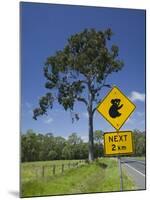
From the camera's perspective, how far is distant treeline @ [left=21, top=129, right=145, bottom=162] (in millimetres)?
9445

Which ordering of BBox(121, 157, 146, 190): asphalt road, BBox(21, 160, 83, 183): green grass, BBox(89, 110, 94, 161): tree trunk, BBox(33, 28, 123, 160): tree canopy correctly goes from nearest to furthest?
BBox(21, 160, 83, 183): green grass < BBox(33, 28, 123, 160): tree canopy < BBox(89, 110, 94, 161): tree trunk < BBox(121, 157, 146, 190): asphalt road

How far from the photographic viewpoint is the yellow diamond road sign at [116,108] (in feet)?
32.4

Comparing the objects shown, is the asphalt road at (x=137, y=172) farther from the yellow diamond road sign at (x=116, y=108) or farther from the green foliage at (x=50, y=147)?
the green foliage at (x=50, y=147)

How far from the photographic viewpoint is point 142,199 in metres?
9.77

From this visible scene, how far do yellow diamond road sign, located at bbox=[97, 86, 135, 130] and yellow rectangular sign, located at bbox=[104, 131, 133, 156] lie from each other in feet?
0.41

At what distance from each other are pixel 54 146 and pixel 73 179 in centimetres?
54

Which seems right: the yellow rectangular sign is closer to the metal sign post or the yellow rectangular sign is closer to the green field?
the metal sign post

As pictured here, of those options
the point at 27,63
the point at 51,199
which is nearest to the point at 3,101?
the point at 27,63

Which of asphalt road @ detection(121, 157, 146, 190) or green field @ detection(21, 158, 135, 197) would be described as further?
asphalt road @ detection(121, 157, 146, 190)

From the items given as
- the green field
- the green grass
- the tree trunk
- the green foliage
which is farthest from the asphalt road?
the green grass

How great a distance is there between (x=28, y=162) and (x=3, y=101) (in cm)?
90

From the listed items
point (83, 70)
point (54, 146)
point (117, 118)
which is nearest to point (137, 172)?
point (117, 118)

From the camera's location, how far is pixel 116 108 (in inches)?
394

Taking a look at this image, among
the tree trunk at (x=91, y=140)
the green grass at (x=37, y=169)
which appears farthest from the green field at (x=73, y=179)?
the tree trunk at (x=91, y=140)
